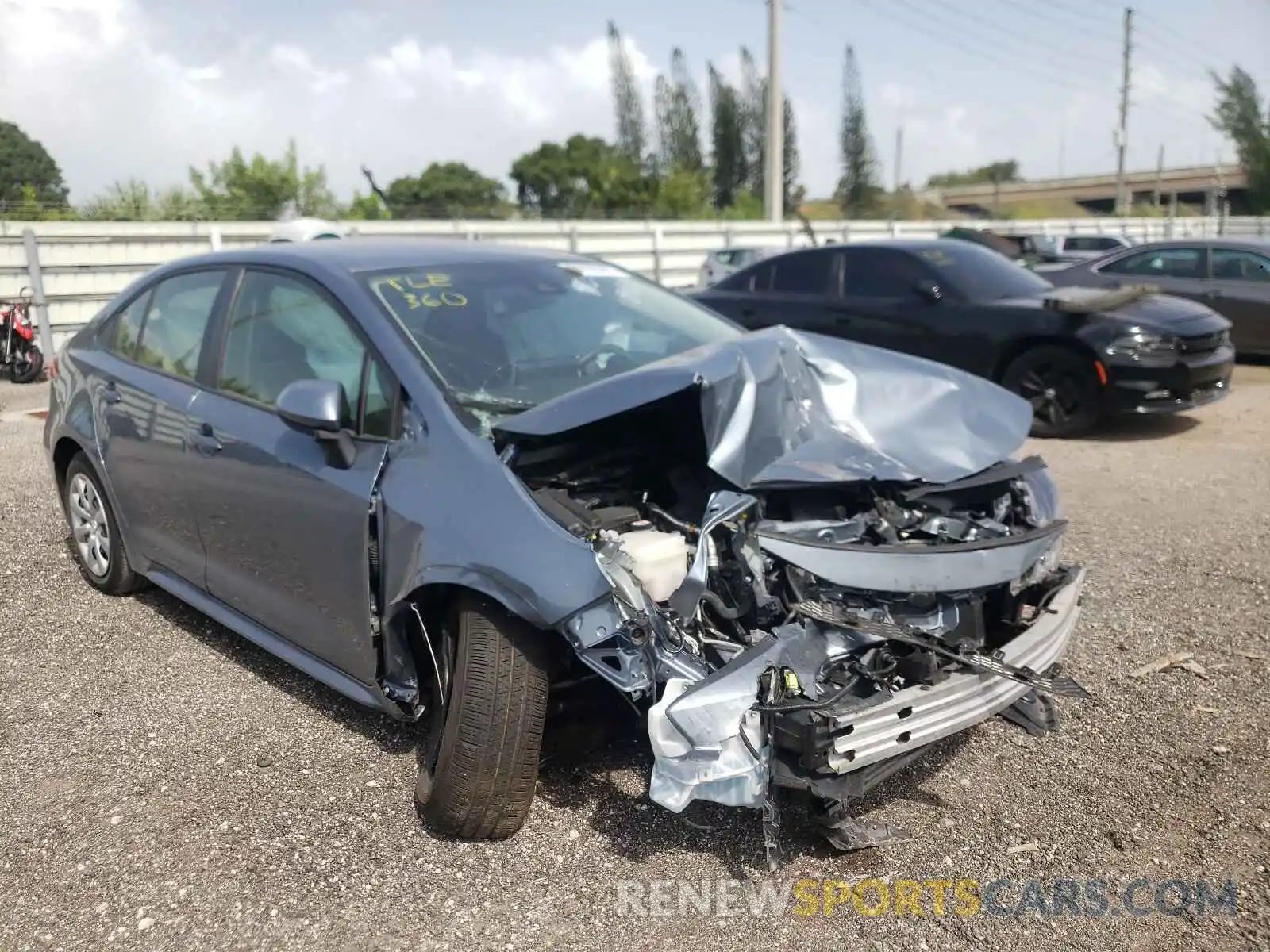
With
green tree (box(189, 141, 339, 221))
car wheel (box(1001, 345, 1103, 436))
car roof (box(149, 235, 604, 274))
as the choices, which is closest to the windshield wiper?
car roof (box(149, 235, 604, 274))

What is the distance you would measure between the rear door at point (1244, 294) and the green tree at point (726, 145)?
5646 centimetres

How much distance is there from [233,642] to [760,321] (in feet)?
21.0

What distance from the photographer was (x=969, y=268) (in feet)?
29.1

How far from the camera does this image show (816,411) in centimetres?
350

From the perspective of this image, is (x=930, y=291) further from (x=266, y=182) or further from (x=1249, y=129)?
(x=1249, y=129)

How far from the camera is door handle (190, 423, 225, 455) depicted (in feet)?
12.3

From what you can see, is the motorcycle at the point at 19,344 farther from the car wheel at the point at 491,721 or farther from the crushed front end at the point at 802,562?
the car wheel at the point at 491,721

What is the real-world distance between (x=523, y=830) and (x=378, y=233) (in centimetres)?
1691

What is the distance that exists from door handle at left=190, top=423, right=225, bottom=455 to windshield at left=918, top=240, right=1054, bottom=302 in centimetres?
655

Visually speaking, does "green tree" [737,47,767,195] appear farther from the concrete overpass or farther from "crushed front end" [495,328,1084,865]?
"crushed front end" [495,328,1084,865]

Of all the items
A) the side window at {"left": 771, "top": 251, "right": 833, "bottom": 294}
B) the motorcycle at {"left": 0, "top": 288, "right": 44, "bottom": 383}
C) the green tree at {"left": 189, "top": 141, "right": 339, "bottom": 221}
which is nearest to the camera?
the side window at {"left": 771, "top": 251, "right": 833, "bottom": 294}

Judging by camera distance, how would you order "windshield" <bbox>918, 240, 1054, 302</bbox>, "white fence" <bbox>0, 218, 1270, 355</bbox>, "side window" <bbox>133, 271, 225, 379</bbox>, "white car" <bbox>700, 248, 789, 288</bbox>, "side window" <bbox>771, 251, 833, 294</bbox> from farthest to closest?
"white car" <bbox>700, 248, 789, 288</bbox>
"white fence" <bbox>0, 218, 1270, 355</bbox>
"side window" <bbox>771, 251, 833, 294</bbox>
"windshield" <bbox>918, 240, 1054, 302</bbox>
"side window" <bbox>133, 271, 225, 379</bbox>

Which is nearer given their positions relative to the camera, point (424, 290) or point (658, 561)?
point (658, 561)

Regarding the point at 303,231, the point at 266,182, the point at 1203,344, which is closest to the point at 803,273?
the point at 1203,344
